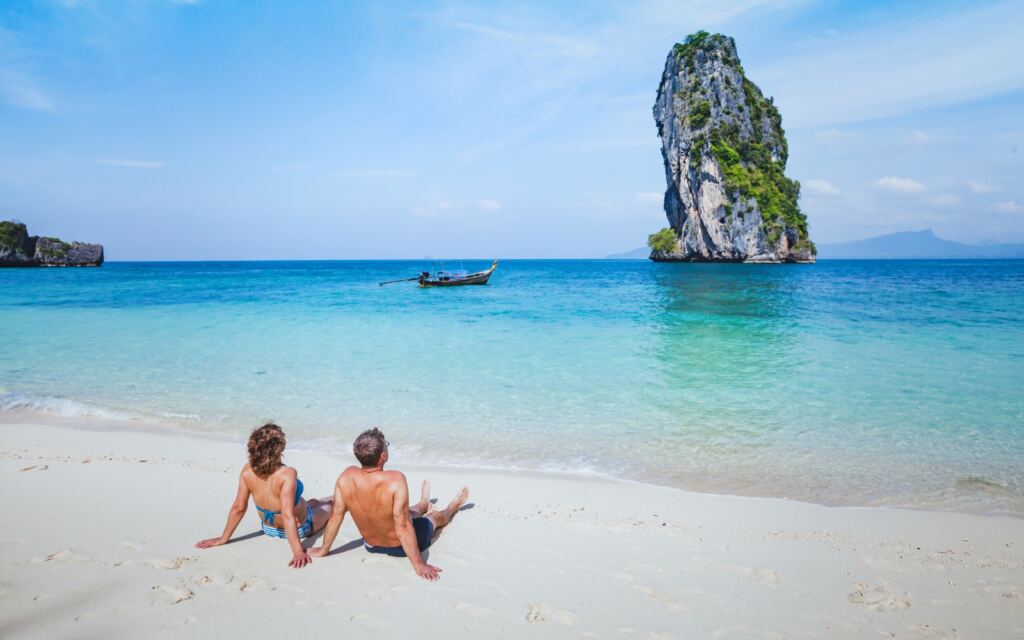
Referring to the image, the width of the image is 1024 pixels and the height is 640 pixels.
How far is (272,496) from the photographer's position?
168 inches

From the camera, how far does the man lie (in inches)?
156

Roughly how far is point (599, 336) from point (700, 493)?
11985 mm

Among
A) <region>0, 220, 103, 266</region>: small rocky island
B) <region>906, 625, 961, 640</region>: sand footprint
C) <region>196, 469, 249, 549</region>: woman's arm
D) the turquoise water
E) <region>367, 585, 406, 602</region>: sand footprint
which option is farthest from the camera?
<region>0, 220, 103, 266</region>: small rocky island

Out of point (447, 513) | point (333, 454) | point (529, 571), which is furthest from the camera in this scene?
point (333, 454)

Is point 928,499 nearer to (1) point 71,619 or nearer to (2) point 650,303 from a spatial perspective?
(1) point 71,619

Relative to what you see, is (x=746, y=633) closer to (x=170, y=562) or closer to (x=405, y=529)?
(x=405, y=529)

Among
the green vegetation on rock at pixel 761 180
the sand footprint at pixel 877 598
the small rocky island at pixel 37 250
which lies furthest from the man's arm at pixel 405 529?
the small rocky island at pixel 37 250

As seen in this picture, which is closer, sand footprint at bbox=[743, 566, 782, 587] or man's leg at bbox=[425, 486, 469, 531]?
sand footprint at bbox=[743, 566, 782, 587]

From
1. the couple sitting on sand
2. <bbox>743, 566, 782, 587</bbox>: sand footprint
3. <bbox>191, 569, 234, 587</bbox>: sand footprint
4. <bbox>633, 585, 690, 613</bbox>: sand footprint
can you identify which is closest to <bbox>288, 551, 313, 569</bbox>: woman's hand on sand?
the couple sitting on sand

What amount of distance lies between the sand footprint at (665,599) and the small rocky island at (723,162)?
Result: 85.9 m

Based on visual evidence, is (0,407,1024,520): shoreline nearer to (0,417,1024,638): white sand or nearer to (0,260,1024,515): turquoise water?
(0,260,1024,515): turquoise water

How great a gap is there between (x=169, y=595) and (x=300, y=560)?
2.68 feet

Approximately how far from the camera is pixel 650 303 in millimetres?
29891

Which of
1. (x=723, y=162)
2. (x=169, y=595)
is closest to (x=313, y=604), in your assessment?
(x=169, y=595)
